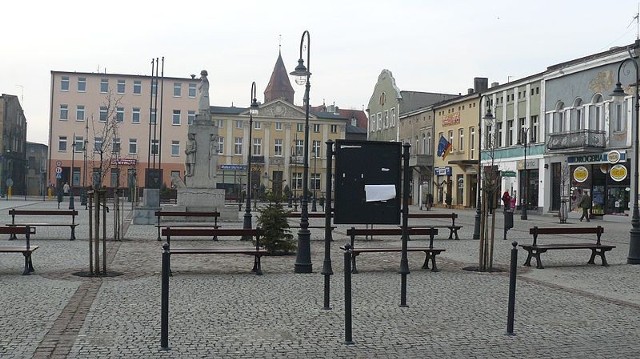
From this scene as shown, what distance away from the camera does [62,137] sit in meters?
80.7

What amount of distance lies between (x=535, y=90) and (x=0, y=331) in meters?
46.3

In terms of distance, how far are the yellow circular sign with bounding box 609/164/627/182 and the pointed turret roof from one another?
8845cm

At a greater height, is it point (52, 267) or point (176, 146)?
point (176, 146)

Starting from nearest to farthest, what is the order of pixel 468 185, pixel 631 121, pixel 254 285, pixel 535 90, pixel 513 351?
pixel 513 351
pixel 254 285
pixel 631 121
pixel 535 90
pixel 468 185

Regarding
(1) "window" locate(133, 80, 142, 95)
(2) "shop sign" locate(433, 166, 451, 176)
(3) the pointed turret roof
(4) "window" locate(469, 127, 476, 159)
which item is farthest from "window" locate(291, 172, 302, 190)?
(3) the pointed turret roof

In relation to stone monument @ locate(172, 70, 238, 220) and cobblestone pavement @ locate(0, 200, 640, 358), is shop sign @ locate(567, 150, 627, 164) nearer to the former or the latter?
stone monument @ locate(172, 70, 238, 220)

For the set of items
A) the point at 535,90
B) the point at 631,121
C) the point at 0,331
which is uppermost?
the point at 535,90

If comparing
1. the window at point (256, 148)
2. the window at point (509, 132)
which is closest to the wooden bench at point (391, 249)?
the window at point (509, 132)

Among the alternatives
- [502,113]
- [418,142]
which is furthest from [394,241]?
[418,142]

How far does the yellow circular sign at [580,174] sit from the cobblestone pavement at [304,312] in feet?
94.6

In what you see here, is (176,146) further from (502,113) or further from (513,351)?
(513,351)

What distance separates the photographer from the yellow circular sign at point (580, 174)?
43.1 metres

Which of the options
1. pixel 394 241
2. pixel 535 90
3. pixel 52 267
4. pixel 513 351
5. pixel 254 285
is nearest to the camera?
pixel 513 351

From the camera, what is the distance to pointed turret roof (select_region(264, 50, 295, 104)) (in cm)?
12575
